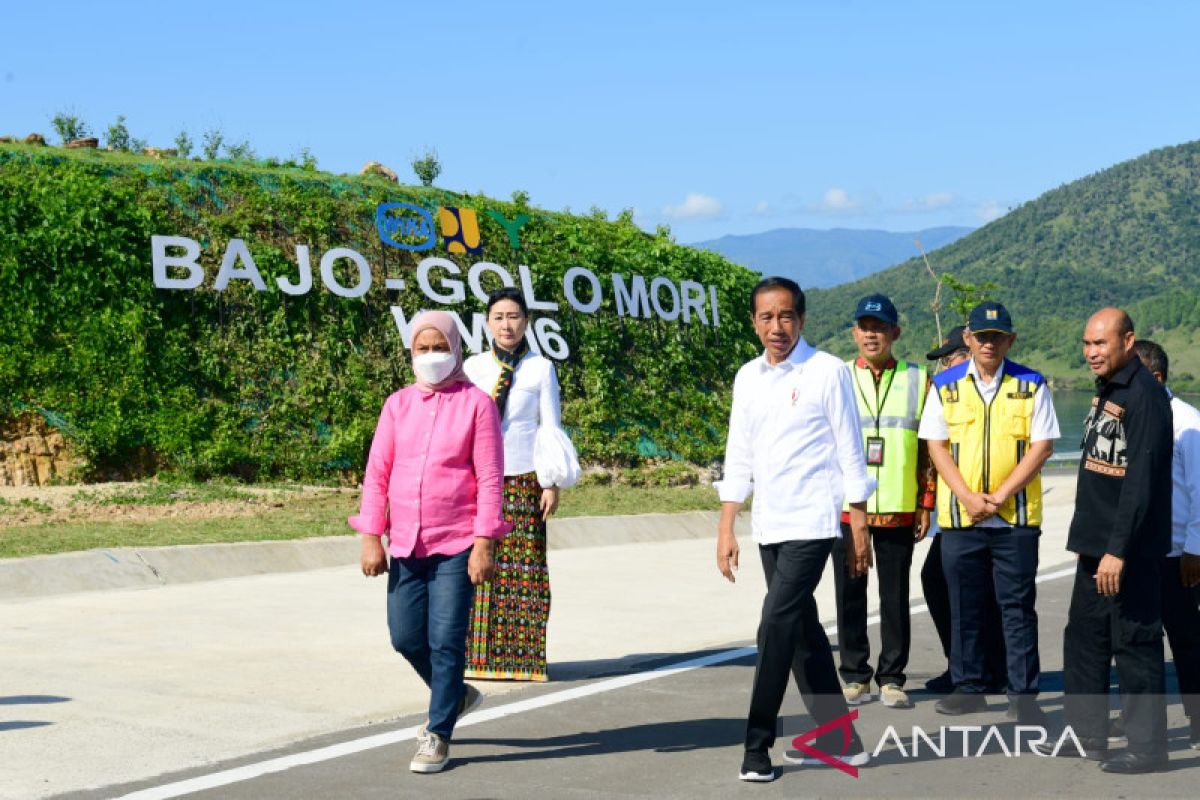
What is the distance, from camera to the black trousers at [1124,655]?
6.79 m

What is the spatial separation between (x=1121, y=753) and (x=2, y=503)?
12.7 meters

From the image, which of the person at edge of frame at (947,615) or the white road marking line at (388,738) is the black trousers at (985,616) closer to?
the person at edge of frame at (947,615)

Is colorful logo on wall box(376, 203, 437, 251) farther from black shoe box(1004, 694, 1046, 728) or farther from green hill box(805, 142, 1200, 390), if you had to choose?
green hill box(805, 142, 1200, 390)

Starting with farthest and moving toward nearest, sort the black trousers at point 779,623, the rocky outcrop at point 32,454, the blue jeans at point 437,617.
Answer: the rocky outcrop at point 32,454, the blue jeans at point 437,617, the black trousers at point 779,623

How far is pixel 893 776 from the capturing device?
671 centimetres

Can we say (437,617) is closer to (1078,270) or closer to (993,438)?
(993,438)

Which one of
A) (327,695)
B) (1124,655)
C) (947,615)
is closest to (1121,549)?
(1124,655)

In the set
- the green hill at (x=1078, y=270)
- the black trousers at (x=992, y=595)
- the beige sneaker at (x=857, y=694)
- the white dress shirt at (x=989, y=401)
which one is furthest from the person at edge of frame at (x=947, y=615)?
the green hill at (x=1078, y=270)

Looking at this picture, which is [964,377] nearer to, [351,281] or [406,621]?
[406,621]

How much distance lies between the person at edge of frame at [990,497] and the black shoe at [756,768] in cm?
173

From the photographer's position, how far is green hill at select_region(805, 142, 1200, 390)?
118438 millimetres

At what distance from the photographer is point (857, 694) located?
834cm

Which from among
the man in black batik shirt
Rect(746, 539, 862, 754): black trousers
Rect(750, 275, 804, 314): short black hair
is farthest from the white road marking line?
the man in black batik shirt

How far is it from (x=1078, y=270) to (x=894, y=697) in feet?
465
